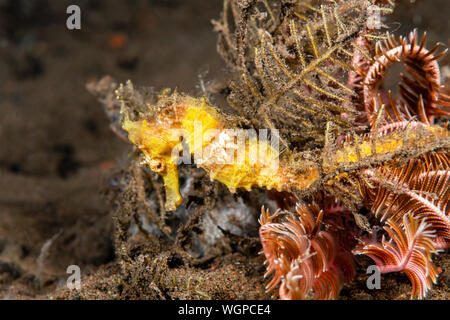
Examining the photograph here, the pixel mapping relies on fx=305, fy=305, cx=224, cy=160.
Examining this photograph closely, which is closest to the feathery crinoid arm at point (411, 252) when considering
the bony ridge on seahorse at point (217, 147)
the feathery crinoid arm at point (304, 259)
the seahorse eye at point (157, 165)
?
the feathery crinoid arm at point (304, 259)

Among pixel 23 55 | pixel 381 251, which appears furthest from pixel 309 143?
pixel 23 55

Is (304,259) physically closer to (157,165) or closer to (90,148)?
(157,165)

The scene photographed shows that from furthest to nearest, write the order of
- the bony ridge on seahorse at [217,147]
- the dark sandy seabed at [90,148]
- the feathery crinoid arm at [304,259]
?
the dark sandy seabed at [90,148], the bony ridge on seahorse at [217,147], the feathery crinoid arm at [304,259]

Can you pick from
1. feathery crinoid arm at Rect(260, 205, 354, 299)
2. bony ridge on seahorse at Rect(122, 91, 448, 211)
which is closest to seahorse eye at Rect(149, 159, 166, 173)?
bony ridge on seahorse at Rect(122, 91, 448, 211)

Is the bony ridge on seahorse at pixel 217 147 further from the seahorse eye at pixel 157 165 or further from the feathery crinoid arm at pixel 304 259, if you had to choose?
the feathery crinoid arm at pixel 304 259

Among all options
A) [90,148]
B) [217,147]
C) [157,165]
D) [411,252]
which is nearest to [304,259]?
[411,252]
